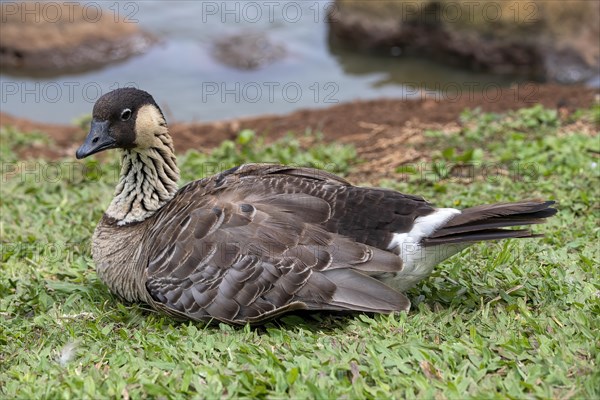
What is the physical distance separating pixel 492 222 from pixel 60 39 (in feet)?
40.5

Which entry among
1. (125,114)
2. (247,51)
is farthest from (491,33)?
(125,114)

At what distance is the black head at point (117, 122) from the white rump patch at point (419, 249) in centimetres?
209

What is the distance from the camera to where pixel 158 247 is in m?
5.51

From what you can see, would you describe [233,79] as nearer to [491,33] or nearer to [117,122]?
[491,33]

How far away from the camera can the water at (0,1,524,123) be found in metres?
13.6

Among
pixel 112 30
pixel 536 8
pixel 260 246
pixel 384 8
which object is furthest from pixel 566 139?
pixel 112 30

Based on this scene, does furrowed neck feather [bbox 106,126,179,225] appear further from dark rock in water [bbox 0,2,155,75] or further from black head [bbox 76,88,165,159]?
dark rock in water [bbox 0,2,155,75]

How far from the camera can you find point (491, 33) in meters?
14.1

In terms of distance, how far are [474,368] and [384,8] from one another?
37.8 ft

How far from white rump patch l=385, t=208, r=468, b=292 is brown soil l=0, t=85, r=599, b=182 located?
298 centimetres

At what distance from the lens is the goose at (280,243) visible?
5.02 m

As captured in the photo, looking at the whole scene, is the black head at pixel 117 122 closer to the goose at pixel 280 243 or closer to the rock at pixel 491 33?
the goose at pixel 280 243

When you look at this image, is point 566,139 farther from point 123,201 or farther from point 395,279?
point 123,201

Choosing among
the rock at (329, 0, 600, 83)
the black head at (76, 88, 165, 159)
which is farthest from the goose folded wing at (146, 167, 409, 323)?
the rock at (329, 0, 600, 83)
